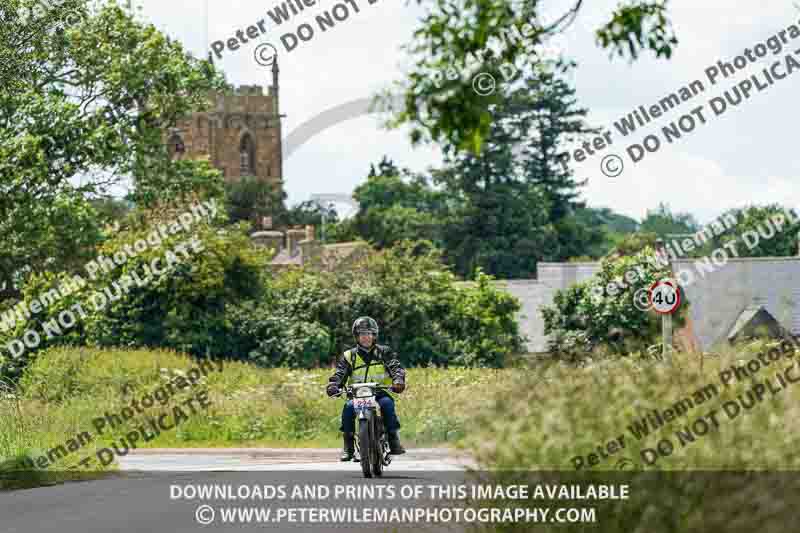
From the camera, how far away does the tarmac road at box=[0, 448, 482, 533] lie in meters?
13.1

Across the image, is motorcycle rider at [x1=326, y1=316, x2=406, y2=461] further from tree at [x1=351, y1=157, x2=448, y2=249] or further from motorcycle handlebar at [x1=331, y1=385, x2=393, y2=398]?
tree at [x1=351, y1=157, x2=448, y2=249]

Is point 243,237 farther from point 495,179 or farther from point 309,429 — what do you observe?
point 495,179

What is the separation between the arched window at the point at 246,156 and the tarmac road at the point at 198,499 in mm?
143156

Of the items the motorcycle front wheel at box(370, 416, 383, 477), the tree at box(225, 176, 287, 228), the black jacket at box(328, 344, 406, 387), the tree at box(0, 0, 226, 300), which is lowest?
the motorcycle front wheel at box(370, 416, 383, 477)

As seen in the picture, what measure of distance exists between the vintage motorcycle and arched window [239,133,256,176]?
148 meters

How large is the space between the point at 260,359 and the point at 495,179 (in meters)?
56.4

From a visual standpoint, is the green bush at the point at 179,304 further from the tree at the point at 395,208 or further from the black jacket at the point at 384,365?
the tree at the point at 395,208

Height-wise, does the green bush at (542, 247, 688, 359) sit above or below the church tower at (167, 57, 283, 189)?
below

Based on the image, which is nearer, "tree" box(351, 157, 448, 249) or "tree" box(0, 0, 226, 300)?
"tree" box(0, 0, 226, 300)

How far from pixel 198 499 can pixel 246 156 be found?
150 metres

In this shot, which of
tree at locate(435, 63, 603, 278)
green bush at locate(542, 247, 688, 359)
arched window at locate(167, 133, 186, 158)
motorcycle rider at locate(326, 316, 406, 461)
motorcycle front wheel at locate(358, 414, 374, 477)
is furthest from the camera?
tree at locate(435, 63, 603, 278)

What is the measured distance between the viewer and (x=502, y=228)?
97438 mm

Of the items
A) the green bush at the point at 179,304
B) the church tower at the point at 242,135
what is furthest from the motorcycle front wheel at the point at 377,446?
the church tower at the point at 242,135

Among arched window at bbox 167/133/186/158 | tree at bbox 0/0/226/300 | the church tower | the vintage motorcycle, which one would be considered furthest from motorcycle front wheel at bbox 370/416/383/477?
the church tower
